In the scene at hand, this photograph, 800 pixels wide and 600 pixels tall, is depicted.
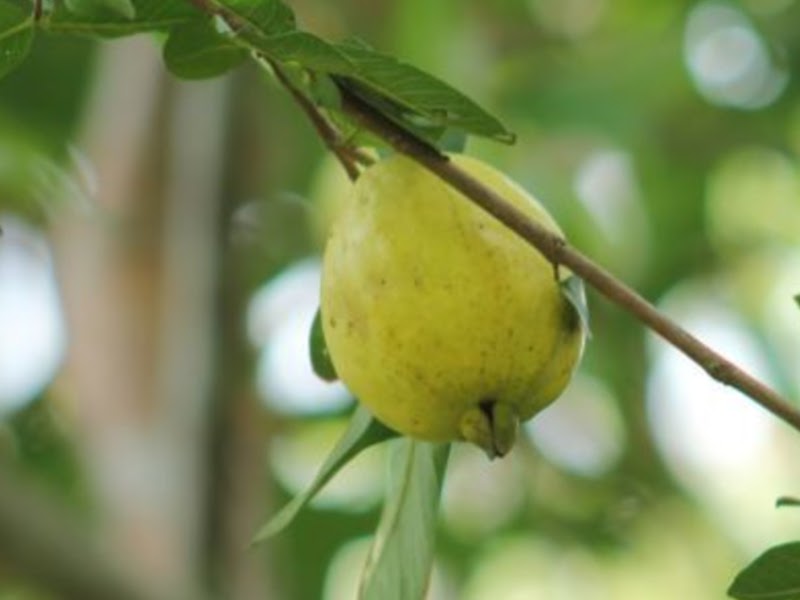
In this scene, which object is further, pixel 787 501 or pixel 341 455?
pixel 341 455

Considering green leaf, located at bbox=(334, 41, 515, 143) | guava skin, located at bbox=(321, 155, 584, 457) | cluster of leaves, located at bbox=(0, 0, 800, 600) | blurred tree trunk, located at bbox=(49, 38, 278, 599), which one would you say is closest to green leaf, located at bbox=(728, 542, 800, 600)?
cluster of leaves, located at bbox=(0, 0, 800, 600)

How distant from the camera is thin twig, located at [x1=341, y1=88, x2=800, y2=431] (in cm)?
111

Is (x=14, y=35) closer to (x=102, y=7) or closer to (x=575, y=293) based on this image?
(x=102, y=7)

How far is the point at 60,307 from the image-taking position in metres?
3.33

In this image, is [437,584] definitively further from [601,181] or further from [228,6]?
[228,6]

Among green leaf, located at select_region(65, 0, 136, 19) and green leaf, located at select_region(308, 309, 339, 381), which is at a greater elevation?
green leaf, located at select_region(65, 0, 136, 19)

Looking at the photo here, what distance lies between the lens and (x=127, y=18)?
1.17 meters

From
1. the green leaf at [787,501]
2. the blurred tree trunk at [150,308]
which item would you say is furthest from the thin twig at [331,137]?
the blurred tree trunk at [150,308]

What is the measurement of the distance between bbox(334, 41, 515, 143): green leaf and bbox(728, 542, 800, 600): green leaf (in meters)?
0.26

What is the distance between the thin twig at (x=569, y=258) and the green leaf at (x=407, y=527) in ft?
0.72

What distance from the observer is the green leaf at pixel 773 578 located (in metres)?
1.16

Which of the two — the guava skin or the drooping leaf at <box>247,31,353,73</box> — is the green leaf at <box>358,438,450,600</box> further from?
the drooping leaf at <box>247,31,353,73</box>

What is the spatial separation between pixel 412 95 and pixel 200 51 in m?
0.13

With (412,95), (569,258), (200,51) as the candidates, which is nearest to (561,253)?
(569,258)
